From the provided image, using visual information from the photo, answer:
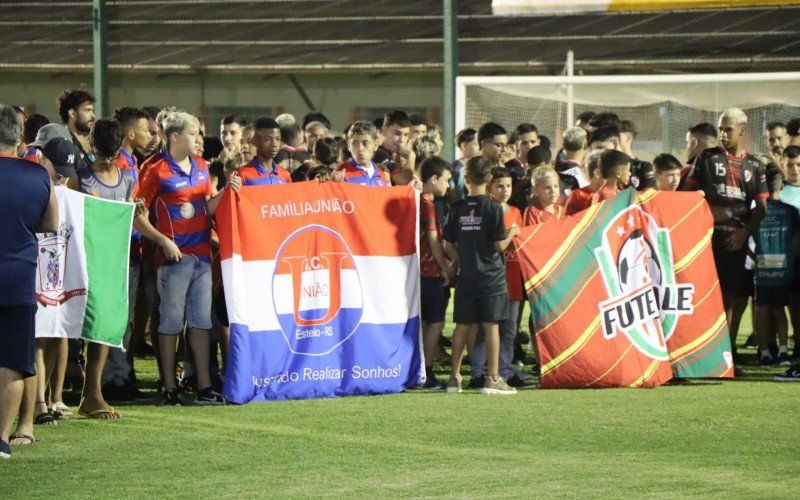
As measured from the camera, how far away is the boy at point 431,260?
10523 millimetres

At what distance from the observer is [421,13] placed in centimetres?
2516

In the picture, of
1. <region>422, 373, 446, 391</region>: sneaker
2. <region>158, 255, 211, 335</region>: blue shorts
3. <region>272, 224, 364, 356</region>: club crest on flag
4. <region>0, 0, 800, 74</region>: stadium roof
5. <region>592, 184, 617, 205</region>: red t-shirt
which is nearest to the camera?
<region>158, 255, 211, 335</region>: blue shorts

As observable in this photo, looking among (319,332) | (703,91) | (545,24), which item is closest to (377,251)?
(319,332)

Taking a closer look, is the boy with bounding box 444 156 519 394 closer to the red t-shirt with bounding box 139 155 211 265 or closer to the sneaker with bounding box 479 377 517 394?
the sneaker with bounding box 479 377 517 394

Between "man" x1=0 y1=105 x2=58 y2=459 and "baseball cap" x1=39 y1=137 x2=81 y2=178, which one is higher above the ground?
"baseball cap" x1=39 y1=137 x2=81 y2=178

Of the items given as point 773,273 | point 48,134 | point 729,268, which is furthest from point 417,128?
point 48,134

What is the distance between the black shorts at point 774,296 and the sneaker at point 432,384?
3.20 metres

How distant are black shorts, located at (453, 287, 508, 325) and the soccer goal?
7.82 metres

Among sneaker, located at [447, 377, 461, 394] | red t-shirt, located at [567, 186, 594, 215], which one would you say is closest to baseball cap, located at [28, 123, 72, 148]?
sneaker, located at [447, 377, 461, 394]

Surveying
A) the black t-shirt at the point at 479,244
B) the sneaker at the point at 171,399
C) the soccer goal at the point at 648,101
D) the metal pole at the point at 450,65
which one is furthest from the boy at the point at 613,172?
the soccer goal at the point at 648,101

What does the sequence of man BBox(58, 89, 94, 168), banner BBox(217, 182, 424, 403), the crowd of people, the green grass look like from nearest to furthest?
1. the green grass
2. the crowd of people
3. banner BBox(217, 182, 424, 403)
4. man BBox(58, 89, 94, 168)

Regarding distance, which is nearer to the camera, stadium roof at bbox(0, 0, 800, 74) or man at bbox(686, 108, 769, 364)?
man at bbox(686, 108, 769, 364)

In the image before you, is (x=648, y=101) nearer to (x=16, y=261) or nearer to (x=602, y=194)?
(x=602, y=194)

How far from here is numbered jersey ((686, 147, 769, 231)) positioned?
11461mm
